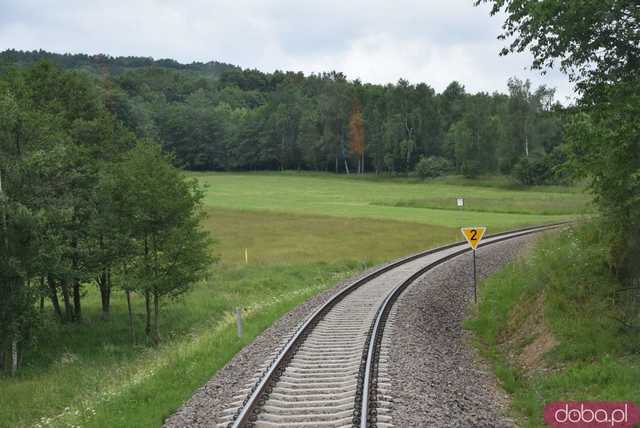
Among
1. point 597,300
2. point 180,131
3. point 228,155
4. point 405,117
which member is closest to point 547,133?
point 405,117

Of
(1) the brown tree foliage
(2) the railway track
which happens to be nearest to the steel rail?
(2) the railway track

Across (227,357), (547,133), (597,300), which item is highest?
(547,133)

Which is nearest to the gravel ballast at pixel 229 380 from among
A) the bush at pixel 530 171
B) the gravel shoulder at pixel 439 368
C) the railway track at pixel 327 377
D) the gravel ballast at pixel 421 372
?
the gravel ballast at pixel 421 372

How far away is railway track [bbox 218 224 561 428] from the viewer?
9.30 meters

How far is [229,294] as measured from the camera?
32.2 meters

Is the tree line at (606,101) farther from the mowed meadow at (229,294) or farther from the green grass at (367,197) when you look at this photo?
the green grass at (367,197)

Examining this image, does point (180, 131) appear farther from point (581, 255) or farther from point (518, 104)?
point (581, 255)

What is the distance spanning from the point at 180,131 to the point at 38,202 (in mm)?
142498

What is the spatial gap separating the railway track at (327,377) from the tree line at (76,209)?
11223mm

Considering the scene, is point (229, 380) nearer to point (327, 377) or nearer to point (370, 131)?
point (327, 377)

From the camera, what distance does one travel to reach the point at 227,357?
14477 millimetres

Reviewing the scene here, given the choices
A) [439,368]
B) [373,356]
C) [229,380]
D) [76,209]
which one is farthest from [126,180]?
[439,368]

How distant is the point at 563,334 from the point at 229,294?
72.9 ft

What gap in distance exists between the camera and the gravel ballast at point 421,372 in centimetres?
966
